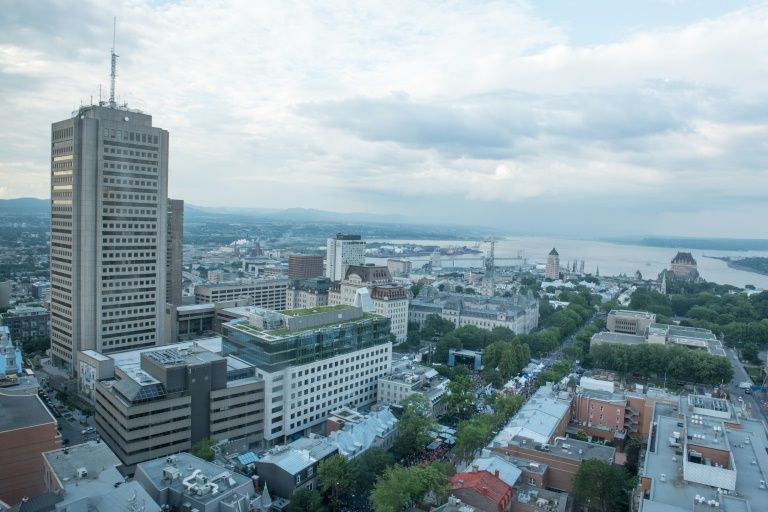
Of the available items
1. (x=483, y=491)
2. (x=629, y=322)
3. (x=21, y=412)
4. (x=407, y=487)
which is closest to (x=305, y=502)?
(x=407, y=487)

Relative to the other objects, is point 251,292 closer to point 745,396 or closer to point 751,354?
point 745,396

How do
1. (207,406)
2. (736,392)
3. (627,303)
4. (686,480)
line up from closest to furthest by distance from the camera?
(686,480)
(207,406)
(736,392)
(627,303)

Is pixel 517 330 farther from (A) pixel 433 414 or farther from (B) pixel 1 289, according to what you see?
(B) pixel 1 289

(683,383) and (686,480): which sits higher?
(686,480)

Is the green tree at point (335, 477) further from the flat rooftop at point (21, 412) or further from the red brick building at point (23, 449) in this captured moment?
the flat rooftop at point (21, 412)

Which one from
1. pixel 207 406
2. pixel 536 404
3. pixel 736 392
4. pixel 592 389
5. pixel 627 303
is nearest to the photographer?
pixel 207 406

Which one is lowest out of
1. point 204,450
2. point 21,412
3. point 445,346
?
point 445,346

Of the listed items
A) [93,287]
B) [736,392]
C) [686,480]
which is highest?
[93,287]

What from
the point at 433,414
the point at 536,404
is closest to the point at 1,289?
the point at 433,414
